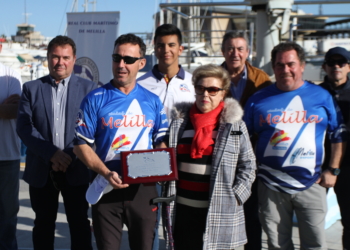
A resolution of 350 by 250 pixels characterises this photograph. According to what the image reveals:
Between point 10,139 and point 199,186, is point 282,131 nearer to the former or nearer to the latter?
point 199,186

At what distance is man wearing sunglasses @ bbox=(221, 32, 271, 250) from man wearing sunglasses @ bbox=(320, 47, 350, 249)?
60cm

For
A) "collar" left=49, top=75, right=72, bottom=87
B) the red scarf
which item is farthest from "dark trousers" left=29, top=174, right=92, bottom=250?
the red scarf

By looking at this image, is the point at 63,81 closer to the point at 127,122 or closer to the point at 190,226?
the point at 127,122

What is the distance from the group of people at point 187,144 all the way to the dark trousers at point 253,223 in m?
0.01

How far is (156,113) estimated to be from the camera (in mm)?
3090

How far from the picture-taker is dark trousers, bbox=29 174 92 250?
357cm

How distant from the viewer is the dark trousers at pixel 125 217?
291 centimetres

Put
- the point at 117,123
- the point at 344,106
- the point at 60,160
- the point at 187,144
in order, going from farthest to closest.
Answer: the point at 344,106 < the point at 60,160 < the point at 187,144 < the point at 117,123

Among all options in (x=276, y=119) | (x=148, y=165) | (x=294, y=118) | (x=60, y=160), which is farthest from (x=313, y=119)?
(x=60, y=160)

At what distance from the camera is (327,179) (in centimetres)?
328

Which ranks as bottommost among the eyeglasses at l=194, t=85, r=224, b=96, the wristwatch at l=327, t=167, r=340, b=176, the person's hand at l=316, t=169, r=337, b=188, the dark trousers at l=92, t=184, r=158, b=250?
the dark trousers at l=92, t=184, r=158, b=250

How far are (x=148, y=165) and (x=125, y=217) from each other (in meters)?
0.52

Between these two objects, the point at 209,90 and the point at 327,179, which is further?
the point at 327,179

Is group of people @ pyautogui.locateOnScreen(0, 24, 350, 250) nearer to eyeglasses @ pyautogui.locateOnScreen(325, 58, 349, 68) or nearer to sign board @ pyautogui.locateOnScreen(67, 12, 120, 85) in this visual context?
eyeglasses @ pyautogui.locateOnScreen(325, 58, 349, 68)
